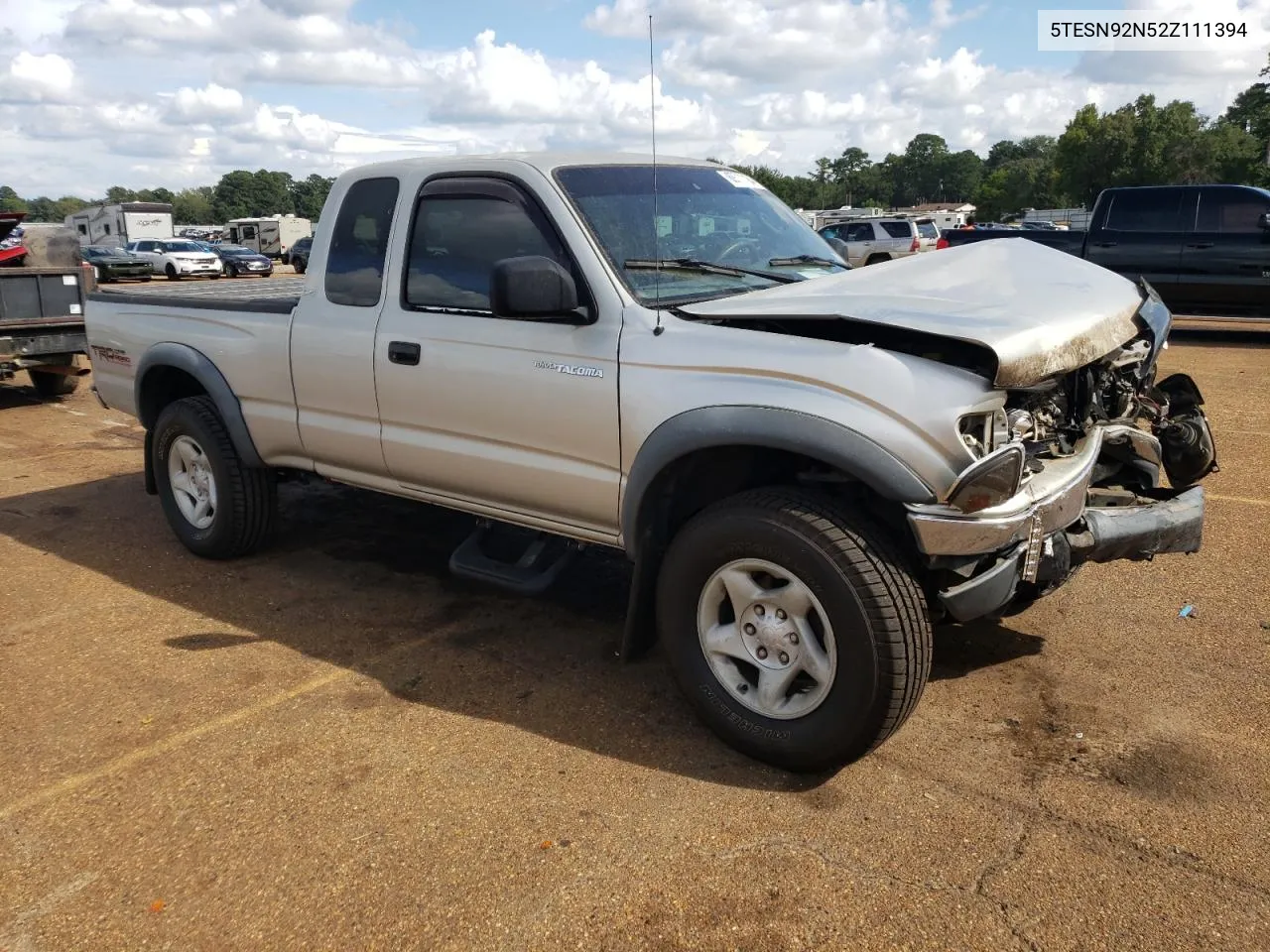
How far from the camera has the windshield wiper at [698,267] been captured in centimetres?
367

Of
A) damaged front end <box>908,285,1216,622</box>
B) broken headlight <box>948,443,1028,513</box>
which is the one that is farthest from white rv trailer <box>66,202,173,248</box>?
broken headlight <box>948,443,1028,513</box>

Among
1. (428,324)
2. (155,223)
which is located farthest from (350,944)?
(155,223)

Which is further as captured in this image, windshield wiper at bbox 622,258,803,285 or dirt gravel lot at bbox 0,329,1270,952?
windshield wiper at bbox 622,258,803,285

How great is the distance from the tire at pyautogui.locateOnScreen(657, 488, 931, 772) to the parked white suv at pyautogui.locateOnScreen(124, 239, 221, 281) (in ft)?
120

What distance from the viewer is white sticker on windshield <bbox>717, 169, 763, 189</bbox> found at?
14.7 ft

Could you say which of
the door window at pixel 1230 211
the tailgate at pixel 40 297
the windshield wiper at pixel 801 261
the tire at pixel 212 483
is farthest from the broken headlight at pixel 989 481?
the door window at pixel 1230 211

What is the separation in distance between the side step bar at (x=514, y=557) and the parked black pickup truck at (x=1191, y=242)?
9807 millimetres

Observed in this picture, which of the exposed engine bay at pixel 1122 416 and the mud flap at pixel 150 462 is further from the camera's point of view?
the mud flap at pixel 150 462

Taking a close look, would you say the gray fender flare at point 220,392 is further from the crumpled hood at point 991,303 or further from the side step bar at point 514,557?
the crumpled hood at point 991,303

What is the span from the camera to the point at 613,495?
11.8 ft

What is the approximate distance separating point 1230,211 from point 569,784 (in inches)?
498

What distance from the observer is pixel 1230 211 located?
492 inches

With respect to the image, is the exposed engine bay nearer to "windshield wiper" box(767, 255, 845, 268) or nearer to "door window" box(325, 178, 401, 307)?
"windshield wiper" box(767, 255, 845, 268)

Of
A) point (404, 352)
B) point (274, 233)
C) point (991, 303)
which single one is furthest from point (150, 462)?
point (274, 233)
